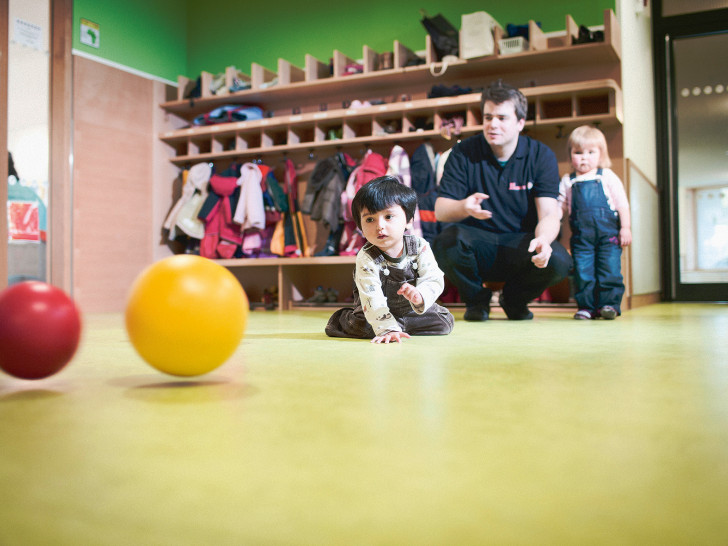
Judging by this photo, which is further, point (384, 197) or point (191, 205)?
point (191, 205)

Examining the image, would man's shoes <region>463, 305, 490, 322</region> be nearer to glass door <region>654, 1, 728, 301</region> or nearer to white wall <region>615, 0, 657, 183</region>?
white wall <region>615, 0, 657, 183</region>

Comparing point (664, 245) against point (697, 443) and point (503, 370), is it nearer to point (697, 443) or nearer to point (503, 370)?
point (503, 370)

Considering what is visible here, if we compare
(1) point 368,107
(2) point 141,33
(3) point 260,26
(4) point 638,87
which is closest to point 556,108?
(4) point 638,87

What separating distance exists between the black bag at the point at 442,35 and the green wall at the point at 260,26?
0.50 metres

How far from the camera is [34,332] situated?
1388 millimetres

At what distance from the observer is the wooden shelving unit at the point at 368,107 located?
4855 millimetres

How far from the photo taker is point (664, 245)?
6.19 meters

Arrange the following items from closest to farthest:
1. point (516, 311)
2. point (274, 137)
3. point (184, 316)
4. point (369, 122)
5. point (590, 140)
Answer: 1. point (184, 316)
2. point (516, 311)
3. point (590, 140)
4. point (369, 122)
5. point (274, 137)

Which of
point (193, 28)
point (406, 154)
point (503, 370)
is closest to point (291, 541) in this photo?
point (503, 370)

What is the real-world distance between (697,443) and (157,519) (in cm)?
71

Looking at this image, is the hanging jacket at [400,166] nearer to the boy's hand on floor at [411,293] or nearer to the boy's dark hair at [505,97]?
the boy's dark hair at [505,97]

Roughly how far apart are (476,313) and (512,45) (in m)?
2.50

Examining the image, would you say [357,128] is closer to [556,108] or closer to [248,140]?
[248,140]

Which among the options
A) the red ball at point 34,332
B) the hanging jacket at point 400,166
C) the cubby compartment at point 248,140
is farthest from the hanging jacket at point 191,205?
the red ball at point 34,332
